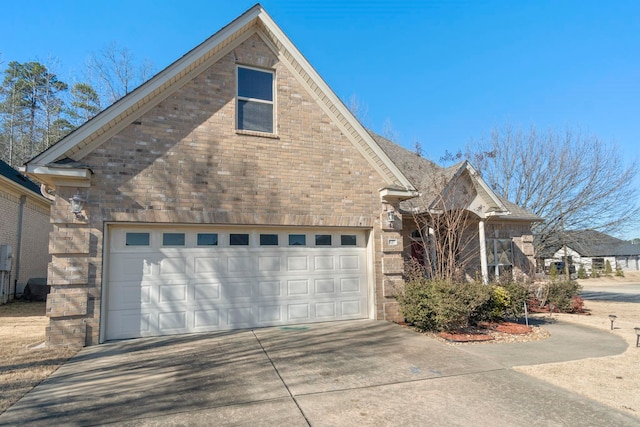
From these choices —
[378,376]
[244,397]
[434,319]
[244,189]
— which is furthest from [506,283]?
[244,397]

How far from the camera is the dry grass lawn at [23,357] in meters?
5.05

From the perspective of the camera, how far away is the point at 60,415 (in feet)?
13.8

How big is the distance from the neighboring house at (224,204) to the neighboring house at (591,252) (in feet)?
49.0

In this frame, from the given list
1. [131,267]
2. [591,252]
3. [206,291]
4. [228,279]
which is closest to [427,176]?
[228,279]

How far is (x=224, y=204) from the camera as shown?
27.2 feet

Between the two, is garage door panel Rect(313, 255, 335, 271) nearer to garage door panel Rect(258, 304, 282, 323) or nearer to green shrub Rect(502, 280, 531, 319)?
garage door panel Rect(258, 304, 282, 323)

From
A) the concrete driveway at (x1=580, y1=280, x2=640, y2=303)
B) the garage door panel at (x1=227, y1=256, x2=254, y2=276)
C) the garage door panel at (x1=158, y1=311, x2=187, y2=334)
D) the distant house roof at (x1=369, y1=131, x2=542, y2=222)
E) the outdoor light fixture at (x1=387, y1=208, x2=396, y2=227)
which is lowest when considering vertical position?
the concrete driveway at (x1=580, y1=280, x2=640, y2=303)

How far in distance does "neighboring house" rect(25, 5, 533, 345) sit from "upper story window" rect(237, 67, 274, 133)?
3 cm

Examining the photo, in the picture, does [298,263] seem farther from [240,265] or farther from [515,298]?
[515,298]

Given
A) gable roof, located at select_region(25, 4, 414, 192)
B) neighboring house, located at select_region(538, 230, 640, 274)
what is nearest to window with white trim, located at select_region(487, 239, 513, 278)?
neighboring house, located at select_region(538, 230, 640, 274)

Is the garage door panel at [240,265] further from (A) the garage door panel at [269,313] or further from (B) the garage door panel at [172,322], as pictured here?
(B) the garage door panel at [172,322]

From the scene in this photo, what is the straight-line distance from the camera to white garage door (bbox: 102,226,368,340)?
7.83 meters

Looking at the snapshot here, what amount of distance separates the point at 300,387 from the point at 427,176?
1024 centimetres

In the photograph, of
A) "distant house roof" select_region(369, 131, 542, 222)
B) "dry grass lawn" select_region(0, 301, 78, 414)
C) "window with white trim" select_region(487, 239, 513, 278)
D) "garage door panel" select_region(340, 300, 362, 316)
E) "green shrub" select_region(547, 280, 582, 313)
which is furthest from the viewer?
"window with white trim" select_region(487, 239, 513, 278)
